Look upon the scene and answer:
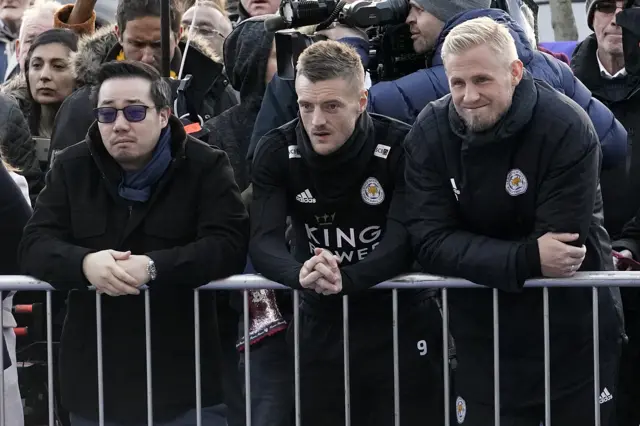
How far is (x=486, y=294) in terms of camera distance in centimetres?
492

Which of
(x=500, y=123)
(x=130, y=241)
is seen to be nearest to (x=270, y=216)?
(x=130, y=241)

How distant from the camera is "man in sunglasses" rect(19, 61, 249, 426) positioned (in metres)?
5.08

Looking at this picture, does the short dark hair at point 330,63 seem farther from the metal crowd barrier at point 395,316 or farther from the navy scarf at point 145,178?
the metal crowd barrier at point 395,316

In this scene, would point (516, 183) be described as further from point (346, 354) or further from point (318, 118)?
point (346, 354)

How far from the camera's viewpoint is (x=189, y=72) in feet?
20.8

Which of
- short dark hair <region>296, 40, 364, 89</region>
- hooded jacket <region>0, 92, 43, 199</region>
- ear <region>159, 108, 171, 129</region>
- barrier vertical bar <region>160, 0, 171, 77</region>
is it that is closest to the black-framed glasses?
ear <region>159, 108, 171, 129</region>

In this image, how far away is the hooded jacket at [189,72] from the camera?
20.1 ft

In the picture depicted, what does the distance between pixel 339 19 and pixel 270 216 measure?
3.53 ft

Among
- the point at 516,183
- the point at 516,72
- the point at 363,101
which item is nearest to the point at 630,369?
the point at 516,183

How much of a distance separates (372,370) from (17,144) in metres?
2.28

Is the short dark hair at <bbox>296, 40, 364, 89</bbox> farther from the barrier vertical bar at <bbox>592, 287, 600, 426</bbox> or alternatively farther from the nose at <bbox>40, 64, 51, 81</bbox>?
the nose at <bbox>40, 64, 51, 81</bbox>

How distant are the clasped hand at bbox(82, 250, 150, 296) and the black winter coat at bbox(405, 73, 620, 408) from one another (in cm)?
99

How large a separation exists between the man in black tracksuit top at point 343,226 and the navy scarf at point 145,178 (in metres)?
0.35

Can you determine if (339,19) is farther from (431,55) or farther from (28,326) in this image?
(28,326)
